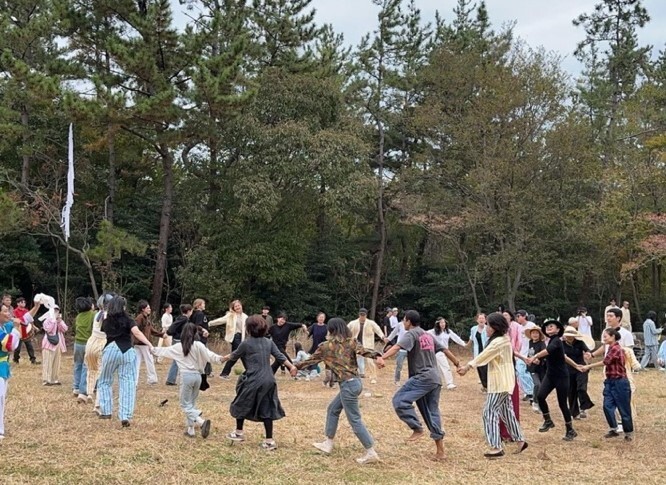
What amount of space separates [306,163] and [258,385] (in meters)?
16.7

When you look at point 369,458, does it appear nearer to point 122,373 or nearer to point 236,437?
point 236,437

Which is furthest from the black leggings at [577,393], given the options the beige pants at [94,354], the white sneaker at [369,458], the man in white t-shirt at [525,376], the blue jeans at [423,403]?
the beige pants at [94,354]

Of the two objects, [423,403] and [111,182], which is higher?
[111,182]

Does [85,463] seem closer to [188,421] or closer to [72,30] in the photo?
[188,421]

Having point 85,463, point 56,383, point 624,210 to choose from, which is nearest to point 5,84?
point 56,383

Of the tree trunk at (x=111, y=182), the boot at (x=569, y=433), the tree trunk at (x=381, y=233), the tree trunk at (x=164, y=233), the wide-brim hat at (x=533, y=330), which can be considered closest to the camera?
the boot at (x=569, y=433)

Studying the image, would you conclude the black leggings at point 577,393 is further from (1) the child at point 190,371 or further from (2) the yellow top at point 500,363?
(1) the child at point 190,371

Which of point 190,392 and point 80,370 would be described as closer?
point 190,392

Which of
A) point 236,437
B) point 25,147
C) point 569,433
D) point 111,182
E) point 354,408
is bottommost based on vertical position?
point 569,433

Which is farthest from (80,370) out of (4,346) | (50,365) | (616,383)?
(616,383)

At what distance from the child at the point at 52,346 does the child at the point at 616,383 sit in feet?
28.6

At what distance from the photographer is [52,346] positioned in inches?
448

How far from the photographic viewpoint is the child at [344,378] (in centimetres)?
659

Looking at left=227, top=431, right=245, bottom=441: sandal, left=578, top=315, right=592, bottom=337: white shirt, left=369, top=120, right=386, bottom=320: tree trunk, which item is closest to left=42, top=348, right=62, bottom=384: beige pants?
left=227, top=431, right=245, bottom=441: sandal
